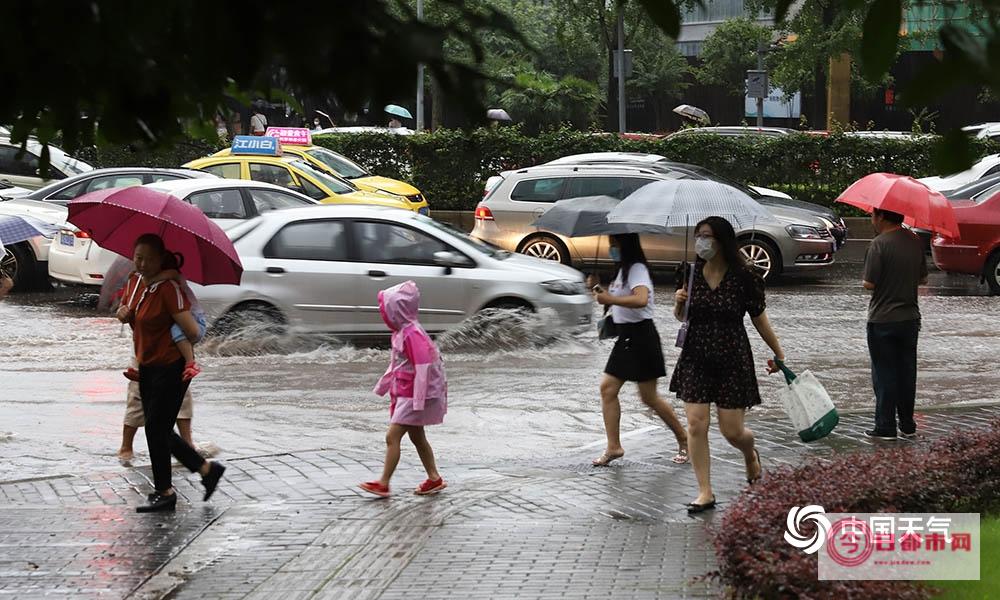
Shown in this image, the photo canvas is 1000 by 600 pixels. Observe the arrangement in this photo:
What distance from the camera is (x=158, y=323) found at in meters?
8.15

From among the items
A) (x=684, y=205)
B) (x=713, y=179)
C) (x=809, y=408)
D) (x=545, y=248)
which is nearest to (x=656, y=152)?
(x=713, y=179)

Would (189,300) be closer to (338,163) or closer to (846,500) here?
(846,500)

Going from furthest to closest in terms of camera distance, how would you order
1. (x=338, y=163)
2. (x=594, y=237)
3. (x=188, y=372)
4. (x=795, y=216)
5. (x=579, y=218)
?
(x=338, y=163) < (x=795, y=216) < (x=594, y=237) < (x=579, y=218) < (x=188, y=372)

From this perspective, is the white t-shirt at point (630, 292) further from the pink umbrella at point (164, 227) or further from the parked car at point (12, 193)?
the parked car at point (12, 193)

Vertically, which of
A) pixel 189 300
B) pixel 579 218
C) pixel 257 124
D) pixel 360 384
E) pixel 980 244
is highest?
pixel 257 124

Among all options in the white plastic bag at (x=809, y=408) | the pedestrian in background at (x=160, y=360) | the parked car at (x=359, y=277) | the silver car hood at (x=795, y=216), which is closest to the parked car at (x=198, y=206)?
the parked car at (x=359, y=277)

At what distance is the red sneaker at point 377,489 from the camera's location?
27.7 feet

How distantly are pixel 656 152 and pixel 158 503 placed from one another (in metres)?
19.3

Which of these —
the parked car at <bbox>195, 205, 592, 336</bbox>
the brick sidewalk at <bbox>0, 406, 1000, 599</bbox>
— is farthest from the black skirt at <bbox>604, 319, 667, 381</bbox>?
the parked car at <bbox>195, 205, 592, 336</bbox>

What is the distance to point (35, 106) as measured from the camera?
11.6 feet

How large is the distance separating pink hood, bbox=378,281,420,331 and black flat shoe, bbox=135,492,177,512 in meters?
1.62

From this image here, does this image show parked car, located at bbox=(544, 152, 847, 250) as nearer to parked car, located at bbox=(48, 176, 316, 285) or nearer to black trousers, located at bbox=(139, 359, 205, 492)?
parked car, located at bbox=(48, 176, 316, 285)

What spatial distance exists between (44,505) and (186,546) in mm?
1387

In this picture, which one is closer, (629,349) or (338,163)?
(629,349)
